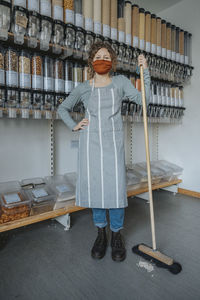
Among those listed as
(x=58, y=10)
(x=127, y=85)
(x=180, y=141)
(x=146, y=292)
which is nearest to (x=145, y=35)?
(x=58, y=10)

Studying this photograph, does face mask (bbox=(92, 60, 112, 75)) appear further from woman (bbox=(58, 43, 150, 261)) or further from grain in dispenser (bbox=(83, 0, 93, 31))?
grain in dispenser (bbox=(83, 0, 93, 31))

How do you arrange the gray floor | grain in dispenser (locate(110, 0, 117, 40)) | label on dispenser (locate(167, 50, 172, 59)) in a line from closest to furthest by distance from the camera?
the gray floor → grain in dispenser (locate(110, 0, 117, 40)) → label on dispenser (locate(167, 50, 172, 59))

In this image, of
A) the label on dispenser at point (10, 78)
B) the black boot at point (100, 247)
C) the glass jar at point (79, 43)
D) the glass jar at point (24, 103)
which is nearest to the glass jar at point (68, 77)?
the glass jar at point (79, 43)

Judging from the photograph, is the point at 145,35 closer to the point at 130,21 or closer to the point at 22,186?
the point at 130,21

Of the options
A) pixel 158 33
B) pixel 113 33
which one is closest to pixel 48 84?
pixel 113 33

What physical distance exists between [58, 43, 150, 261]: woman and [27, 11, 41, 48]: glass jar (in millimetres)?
478

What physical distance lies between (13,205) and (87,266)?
2.14 ft

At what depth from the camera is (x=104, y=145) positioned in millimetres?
1406

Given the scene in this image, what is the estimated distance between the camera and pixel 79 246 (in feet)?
5.30

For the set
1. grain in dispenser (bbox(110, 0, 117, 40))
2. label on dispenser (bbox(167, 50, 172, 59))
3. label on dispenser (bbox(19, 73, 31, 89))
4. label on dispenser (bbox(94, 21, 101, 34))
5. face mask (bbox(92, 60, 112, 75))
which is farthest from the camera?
label on dispenser (bbox(167, 50, 172, 59))

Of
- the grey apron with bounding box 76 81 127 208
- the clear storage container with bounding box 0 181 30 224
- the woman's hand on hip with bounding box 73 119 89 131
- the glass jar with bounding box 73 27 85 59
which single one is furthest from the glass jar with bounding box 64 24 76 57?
the clear storage container with bounding box 0 181 30 224

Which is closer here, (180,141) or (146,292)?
(146,292)

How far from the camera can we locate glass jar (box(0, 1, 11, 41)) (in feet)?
4.84

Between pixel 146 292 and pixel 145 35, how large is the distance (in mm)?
2407
